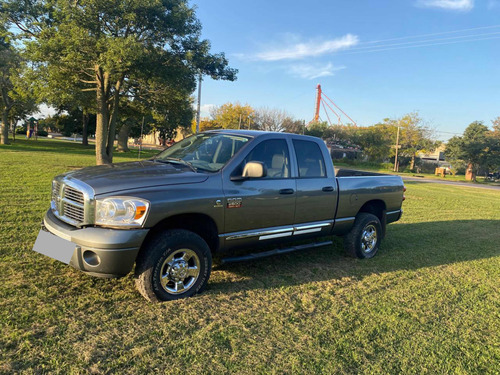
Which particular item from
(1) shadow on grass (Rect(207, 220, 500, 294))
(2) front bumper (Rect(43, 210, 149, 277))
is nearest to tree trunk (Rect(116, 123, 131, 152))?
(1) shadow on grass (Rect(207, 220, 500, 294))

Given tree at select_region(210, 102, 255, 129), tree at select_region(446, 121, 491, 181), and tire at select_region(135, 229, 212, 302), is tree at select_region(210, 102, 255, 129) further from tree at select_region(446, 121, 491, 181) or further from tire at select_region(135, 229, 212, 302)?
tire at select_region(135, 229, 212, 302)

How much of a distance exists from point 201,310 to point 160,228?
0.92 meters

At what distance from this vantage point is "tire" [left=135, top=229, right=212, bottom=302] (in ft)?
11.3

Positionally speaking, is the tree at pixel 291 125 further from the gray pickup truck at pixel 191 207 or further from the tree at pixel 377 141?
the gray pickup truck at pixel 191 207

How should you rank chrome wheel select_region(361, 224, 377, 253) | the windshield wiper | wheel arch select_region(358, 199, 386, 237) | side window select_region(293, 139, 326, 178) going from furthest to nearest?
wheel arch select_region(358, 199, 386, 237)
chrome wheel select_region(361, 224, 377, 253)
side window select_region(293, 139, 326, 178)
the windshield wiper

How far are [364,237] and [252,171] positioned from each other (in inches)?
109

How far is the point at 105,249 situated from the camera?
318cm

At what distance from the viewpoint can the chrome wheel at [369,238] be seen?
18.9 ft

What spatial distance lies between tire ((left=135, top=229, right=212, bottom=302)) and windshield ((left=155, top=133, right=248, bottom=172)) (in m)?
0.91

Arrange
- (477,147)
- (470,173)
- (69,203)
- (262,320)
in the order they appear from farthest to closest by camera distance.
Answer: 1. (470,173)
2. (477,147)
3. (69,203)
4. (262,320)

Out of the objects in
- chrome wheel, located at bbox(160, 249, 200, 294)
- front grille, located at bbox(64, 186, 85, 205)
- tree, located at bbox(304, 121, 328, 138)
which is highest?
tree, located at bbox(304, 121, 328, 138)

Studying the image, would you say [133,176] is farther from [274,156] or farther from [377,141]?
[377,141]

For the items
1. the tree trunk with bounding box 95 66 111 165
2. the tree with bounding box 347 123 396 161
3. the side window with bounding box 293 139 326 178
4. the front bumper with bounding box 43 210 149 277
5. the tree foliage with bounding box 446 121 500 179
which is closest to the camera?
the front bumper with bounding box 43 210 149 277

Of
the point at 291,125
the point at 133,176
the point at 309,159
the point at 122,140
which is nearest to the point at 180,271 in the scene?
the point at 133,176
